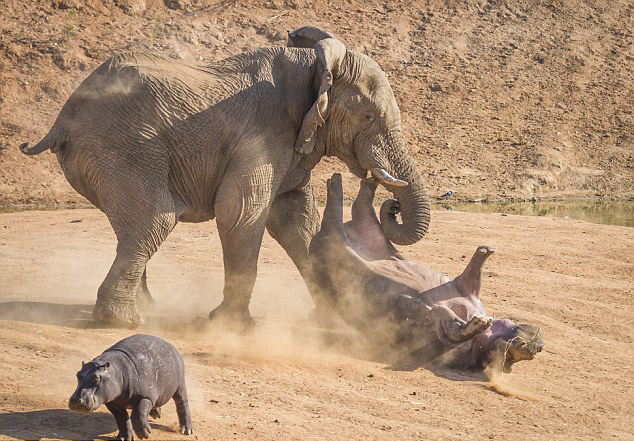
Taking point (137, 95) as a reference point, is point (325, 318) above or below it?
below

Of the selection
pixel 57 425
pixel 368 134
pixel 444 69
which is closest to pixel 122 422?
pixel 57 425

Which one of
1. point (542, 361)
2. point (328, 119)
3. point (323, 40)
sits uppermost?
point (323, 40)

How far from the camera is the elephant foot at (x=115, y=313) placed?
9664mm

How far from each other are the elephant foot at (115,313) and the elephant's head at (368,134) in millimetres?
2130

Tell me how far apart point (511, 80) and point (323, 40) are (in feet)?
51.9

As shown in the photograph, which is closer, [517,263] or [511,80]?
[517,263]

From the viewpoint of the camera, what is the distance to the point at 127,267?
975 centimetres

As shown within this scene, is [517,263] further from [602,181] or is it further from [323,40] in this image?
[602,181]

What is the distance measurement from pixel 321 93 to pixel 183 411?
164 inches

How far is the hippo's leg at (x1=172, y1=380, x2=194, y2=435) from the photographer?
6785 mm

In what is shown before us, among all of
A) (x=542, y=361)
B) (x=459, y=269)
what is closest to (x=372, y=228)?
(x=542, y=361)

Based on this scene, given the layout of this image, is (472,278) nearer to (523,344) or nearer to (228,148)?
(523,344)

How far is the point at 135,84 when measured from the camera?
9.86m

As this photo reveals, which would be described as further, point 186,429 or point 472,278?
point 472,278
